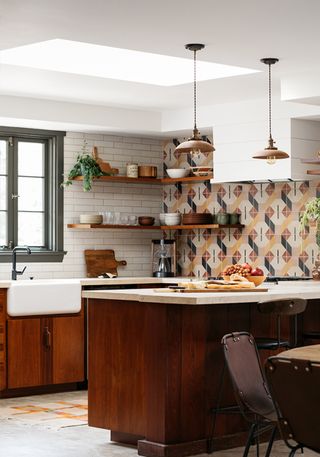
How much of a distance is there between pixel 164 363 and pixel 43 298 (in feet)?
8.70

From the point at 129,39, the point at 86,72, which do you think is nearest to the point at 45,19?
the point at 129,39

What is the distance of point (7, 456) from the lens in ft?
18.9

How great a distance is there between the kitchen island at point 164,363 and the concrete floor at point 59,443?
121mm

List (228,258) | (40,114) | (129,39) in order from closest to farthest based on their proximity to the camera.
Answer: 1. (129,39)
2. (40,114)
3. (228,258)

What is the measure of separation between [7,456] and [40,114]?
406 centimetres

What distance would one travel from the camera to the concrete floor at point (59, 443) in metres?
5.86

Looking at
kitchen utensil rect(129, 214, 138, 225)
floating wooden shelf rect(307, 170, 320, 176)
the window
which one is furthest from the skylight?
kitchen utensil rect(129, 214, 138, 225)

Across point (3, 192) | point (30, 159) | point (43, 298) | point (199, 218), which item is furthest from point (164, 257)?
point (43, 298)

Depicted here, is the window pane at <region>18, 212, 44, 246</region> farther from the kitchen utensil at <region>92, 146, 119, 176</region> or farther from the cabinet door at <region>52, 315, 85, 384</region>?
the cabinet door at <region>52, 315, 85, 384</region>

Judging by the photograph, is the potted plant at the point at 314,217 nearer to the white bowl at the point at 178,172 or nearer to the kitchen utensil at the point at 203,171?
the kitchen utensil at the point at 203,171

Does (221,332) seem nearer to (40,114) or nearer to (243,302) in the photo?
(243,302)

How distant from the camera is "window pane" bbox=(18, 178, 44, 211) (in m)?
9.62

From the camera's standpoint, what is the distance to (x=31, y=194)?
970 cm

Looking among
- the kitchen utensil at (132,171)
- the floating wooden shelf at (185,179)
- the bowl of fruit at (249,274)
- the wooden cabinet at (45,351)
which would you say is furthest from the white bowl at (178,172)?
the bowl of fruit at (249,274)
